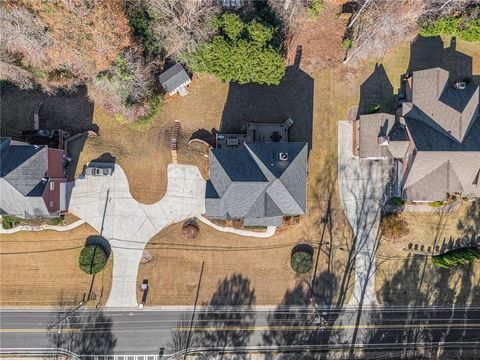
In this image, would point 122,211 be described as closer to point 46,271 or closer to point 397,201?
point 46,271

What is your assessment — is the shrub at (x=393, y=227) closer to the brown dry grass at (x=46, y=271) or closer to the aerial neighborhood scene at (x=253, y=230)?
the aerial neighborhood scene at (x=253, y=230)

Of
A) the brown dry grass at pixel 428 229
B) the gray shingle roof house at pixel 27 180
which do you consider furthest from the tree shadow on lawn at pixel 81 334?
the brown dry grass at pixel 428 229

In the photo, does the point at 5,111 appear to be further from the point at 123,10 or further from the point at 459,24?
the point at 459,24

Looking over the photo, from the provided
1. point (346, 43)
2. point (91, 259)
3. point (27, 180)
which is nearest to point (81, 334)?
point (91, 259)

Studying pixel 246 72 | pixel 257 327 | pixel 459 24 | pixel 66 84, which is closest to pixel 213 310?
pixel 257 327

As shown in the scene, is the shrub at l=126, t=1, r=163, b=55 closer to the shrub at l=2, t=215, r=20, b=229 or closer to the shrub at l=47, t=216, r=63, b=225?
the shrub at l=47, t=216, r=63, b=225
